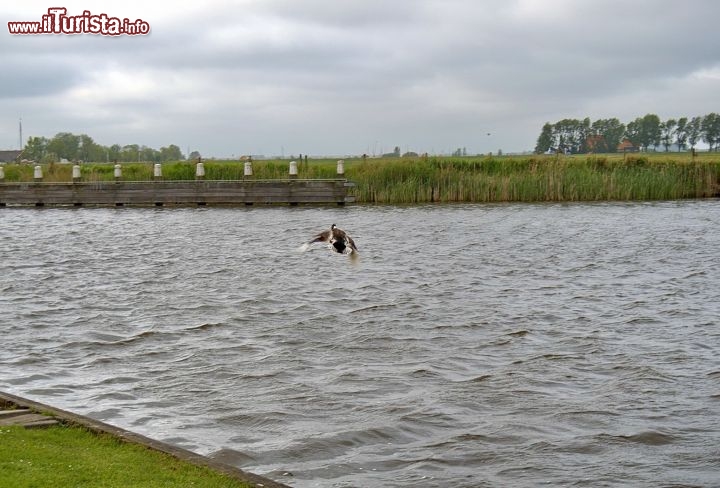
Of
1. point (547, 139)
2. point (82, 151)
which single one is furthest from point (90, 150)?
point (547, 139)

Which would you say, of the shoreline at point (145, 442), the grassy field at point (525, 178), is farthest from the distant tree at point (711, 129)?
the shoreline at point (145, 442)

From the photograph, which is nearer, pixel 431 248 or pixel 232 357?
pixel 232 357

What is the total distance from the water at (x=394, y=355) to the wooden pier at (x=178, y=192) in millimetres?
15931

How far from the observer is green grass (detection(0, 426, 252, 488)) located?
6.73 metres

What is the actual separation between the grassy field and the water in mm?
15227

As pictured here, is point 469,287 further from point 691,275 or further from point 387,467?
point 387,467

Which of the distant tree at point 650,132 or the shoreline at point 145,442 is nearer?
the shoreline at point 145,442

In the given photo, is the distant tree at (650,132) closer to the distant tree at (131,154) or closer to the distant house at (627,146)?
the distant house at (627,146)

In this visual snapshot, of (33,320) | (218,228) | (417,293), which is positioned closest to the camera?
(33,320)

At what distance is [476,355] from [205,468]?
7.40 metres

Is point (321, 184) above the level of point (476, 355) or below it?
above

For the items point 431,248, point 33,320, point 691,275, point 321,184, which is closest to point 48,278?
point 33,320

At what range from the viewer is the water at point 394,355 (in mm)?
9531

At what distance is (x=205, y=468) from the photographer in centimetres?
731
